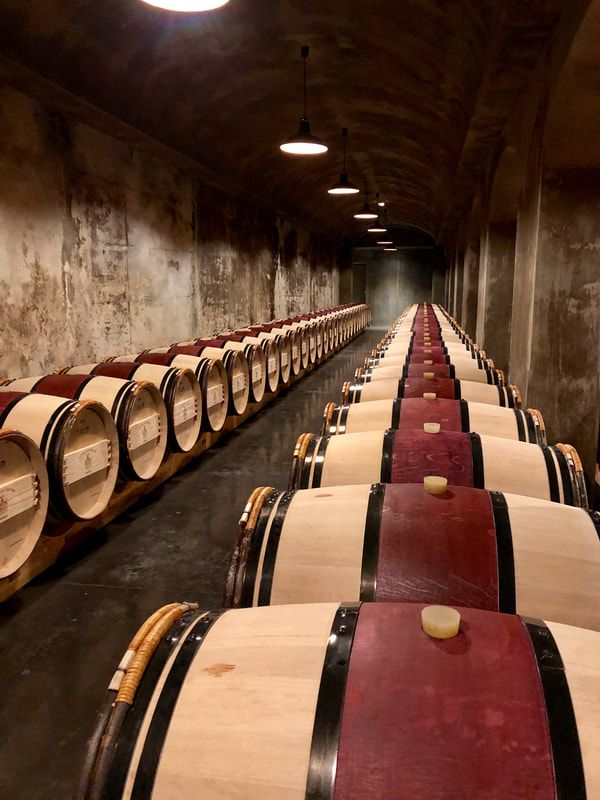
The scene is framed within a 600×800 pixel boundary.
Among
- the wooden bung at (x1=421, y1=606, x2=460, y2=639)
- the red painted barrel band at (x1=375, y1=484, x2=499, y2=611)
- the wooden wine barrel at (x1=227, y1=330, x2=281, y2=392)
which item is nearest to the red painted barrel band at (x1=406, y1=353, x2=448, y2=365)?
the wooden wine barrel at (x1=227, y1=330, x2=281, y2=392)

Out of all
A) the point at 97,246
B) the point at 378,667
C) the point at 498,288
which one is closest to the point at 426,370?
the point at 378,667

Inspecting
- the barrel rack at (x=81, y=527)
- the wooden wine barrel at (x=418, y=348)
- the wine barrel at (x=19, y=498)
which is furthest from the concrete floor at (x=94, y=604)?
the wooden wine barrel at (x=418, y=348)

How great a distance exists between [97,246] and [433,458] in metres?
5.62

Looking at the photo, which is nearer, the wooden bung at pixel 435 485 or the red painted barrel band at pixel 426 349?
the wooden bung at pixel 435 485

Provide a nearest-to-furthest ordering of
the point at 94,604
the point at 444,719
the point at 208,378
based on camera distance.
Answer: the point at 444,719 < the point at 94,604 < the point at 208,378

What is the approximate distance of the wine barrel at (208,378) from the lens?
5.88 m

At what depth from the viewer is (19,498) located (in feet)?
10.3

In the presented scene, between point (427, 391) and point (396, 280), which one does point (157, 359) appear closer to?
point (427, 391)

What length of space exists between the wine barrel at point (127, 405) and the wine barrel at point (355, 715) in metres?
2.98

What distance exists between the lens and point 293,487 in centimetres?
268

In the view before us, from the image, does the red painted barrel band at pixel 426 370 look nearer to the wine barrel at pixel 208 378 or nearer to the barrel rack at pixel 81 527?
the wine barrel at pixel 208 378

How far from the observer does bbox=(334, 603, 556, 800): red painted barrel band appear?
1.01 m

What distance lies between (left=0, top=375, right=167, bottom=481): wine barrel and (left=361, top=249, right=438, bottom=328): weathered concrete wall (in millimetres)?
28334

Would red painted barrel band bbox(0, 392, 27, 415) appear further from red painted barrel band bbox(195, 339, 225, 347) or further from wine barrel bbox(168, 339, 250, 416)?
red painted barrel band bbox(195, 339, 225, 347)
